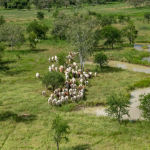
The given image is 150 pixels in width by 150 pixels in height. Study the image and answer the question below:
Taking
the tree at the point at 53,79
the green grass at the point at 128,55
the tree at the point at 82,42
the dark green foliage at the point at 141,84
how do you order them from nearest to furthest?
the tree at the point at 53,79, the dark green foliage at the point at 141,84, the tree at the point at 82,42, the green grass at the point at 128,55

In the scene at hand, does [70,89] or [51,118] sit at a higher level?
[70,89]

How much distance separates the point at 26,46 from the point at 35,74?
779 inches

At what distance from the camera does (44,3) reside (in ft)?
409

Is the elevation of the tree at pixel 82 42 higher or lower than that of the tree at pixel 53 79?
higher

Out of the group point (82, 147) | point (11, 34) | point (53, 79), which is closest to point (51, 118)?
point (82, 147)

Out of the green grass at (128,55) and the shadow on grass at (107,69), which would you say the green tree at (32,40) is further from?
the shadow on grass at (107,69)

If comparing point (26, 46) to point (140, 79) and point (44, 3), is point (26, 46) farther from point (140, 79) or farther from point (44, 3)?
point (44, 3)

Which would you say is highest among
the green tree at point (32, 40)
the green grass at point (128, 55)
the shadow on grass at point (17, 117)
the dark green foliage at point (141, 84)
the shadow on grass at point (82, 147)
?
the green tree at point (32, 40)

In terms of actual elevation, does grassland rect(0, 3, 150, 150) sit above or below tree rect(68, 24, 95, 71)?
below

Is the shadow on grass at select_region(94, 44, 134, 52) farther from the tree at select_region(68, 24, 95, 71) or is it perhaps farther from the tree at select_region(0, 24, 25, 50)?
the tree at select_region(0, 24, 25, 50)

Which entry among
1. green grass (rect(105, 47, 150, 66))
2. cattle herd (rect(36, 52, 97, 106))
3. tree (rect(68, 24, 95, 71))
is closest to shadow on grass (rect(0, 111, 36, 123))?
cattle herd (rect(36, 52, 97, 106))

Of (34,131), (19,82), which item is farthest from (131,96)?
(19,82)

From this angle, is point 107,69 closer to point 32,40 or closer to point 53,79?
point 53,79

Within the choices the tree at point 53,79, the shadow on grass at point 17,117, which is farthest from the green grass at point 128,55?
the shadow on grass at point 17,117
